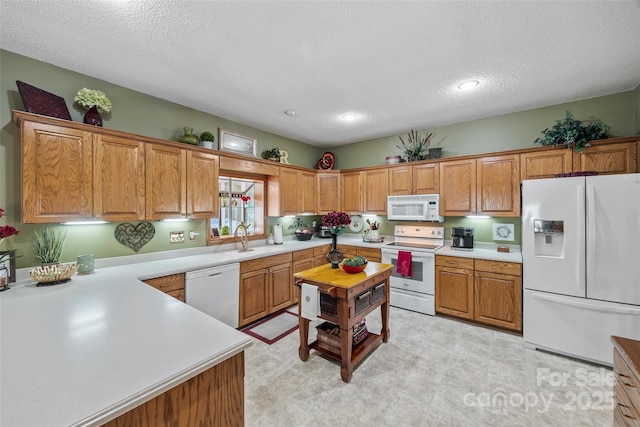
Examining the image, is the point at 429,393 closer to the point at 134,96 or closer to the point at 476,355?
the point at 476,355

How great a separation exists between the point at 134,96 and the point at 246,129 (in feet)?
4.75

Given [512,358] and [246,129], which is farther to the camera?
[246,129]

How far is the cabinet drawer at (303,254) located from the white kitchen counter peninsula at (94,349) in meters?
2.10

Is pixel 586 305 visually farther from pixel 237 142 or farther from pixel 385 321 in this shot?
pixel 237 142

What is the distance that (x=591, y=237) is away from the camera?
238 centimetres

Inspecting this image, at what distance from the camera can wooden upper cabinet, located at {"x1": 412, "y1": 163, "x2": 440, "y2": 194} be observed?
12.4 ft

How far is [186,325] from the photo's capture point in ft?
4.16

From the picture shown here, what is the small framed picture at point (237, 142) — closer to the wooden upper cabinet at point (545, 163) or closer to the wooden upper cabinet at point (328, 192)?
the wooden upper cabinet at point (328, 192)

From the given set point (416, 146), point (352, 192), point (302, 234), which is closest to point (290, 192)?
point (302, 234)

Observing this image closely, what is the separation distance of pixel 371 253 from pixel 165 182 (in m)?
3.02

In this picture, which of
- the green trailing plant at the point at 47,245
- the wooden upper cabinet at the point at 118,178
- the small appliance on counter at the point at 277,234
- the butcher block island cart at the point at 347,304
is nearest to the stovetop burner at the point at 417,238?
the butcher block island cart at the point at 347,304

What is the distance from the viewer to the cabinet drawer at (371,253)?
3996mm

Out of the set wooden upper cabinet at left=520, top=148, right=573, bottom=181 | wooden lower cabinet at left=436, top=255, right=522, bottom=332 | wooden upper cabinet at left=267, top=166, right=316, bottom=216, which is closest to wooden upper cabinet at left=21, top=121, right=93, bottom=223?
wooden upper cabinet at left=267, top=166, right=316, bottom=216

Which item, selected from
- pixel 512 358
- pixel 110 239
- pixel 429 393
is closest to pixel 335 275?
pixel 429 393
